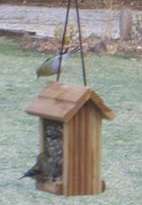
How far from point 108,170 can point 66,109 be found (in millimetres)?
1344

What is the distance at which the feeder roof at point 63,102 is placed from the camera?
319 cm

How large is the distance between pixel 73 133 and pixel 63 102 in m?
0.14

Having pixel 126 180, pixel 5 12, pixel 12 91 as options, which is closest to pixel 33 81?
pixel 12 91

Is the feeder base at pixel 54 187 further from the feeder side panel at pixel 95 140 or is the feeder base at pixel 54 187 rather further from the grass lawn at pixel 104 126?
the grass lawn at pixel 104 126

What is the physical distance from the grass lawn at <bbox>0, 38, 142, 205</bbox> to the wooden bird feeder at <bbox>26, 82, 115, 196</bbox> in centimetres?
50

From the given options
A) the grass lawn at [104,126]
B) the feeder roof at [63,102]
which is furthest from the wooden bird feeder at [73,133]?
the grass lawn at [104,126]

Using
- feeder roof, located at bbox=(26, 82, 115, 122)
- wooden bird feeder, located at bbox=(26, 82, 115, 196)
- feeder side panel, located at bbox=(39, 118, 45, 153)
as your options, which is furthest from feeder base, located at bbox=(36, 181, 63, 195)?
feeder roof, located at bbox=(26, 82, 115, 122)

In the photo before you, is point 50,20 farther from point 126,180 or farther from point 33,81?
point 126,180

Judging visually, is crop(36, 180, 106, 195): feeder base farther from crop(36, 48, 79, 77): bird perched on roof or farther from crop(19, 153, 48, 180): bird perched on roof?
crop(36, 48, 79, 77): bird perched on roof

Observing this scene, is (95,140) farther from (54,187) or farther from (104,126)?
(104,126)

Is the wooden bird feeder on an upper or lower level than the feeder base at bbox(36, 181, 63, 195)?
upper

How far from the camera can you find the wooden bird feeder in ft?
10.6

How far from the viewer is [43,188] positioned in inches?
136

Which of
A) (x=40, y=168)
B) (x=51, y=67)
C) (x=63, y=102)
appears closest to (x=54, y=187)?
(x=40, y=168)
